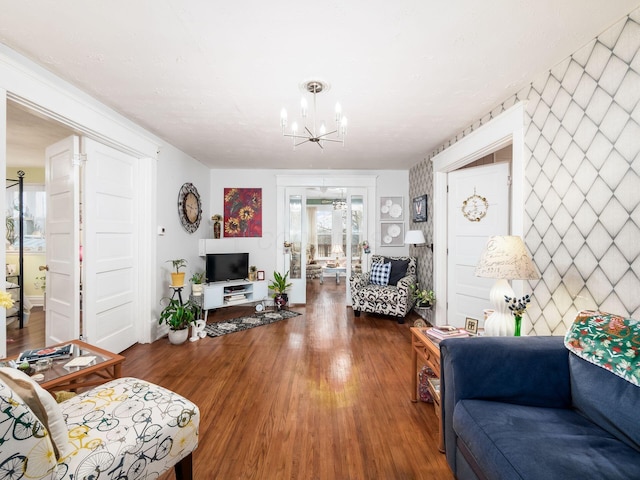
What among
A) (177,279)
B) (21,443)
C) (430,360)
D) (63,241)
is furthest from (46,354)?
(430,360)

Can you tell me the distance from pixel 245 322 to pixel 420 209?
3.04 meters

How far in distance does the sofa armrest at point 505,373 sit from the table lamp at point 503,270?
29 cm

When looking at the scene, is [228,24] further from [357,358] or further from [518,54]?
[357,358]

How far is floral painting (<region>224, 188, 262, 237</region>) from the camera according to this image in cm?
500

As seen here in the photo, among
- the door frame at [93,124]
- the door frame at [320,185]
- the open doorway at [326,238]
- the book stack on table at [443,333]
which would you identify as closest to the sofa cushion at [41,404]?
the door frame at [93,124]

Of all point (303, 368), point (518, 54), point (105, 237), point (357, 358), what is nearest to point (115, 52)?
point (105, 237)

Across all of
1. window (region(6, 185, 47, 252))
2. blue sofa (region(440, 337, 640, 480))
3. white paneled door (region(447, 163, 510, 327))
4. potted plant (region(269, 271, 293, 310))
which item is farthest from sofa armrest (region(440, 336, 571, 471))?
window (region(6, 185, 47, 252))

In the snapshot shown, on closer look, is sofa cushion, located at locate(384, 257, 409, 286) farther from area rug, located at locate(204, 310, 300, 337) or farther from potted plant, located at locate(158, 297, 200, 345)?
potted plant, located at locate(158, 297, 200, 345)

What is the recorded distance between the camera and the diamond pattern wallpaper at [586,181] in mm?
1428

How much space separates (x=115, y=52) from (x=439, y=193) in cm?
343

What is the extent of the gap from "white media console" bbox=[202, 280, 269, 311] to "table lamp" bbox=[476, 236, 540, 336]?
3.31 meters

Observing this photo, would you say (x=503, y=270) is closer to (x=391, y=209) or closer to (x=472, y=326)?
(x=472, y=326)

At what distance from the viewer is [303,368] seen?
260cm

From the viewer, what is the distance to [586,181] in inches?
64.6
